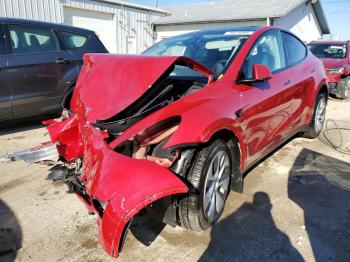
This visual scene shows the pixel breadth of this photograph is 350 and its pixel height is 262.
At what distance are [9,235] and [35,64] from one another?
344 cm

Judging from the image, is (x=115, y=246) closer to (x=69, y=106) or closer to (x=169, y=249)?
(x=169, y=249)

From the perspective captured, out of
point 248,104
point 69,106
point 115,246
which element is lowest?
point 115,246

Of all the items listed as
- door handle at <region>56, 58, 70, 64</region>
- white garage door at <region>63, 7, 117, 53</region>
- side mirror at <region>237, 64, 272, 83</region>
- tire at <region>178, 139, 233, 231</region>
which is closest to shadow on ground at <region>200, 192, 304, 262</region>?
tire at <region>178, 139, 233, 231</region>

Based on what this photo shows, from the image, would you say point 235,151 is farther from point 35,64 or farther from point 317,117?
point 35,64

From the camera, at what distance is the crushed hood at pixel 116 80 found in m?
Result: 2.77

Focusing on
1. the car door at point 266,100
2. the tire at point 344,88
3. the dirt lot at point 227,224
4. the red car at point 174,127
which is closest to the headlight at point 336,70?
the tire at point 344,88

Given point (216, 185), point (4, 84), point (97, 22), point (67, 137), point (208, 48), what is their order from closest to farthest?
point (216, 185) < point (67, 137) < point (208, 48) < point (4, 84) < point (97, 22)

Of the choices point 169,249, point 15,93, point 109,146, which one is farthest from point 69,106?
point 15,93

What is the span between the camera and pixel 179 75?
3367 mm

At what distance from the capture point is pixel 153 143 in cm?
255

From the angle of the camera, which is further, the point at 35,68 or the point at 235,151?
the point at 35,68

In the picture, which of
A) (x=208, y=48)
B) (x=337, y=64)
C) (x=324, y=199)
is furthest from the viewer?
(x=337, y=64)

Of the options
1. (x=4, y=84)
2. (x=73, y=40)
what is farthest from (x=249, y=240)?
(x=73, y=40)

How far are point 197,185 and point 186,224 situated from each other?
0.32m
